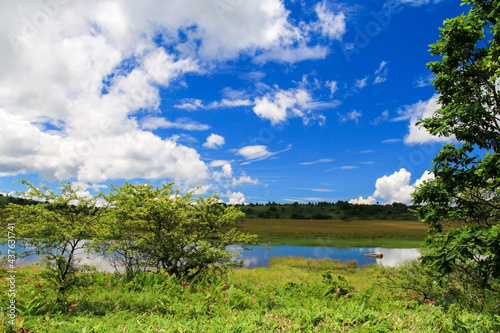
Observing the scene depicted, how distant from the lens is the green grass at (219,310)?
5.97 m

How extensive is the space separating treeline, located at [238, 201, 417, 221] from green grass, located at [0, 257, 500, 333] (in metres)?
102

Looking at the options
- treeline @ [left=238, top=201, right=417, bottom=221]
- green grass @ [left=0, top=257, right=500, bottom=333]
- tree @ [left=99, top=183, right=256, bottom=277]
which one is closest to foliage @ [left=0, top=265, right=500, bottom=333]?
green grass @ [left=0, top=257, right=500, bottom=333]

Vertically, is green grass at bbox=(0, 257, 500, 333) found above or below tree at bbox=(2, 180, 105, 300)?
below

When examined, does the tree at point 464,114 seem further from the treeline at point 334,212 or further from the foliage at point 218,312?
the treeline at point 334,212

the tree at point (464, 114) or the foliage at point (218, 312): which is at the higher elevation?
the tree at point (464, 114)

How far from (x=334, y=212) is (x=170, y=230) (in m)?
128

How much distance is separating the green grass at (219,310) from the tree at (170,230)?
A: 1.17m

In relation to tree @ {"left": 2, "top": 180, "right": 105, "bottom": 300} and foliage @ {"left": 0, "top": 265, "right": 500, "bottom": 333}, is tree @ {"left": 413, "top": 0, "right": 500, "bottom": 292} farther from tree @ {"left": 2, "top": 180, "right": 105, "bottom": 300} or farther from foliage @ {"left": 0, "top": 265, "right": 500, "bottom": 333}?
tree @ {"left": 2, "top": 180, "right": 105, "bottom": 300}

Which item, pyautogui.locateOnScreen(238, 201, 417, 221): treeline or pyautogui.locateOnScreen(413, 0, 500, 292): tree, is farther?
pyautogui.locateOnScreen(238, 201, 417, 221): treeline

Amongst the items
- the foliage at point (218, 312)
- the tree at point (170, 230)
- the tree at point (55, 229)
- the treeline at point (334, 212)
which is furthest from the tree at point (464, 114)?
the treeline at point (334, 212)

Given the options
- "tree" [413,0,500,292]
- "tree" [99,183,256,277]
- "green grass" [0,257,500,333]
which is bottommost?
"green grass" [0,257,500,333]

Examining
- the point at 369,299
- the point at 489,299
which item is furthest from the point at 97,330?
the point at 489,299

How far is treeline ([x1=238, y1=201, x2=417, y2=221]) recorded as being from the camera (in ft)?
385

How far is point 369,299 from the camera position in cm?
1116
